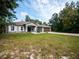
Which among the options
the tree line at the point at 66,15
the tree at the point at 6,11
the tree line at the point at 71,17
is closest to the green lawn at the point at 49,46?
the tree at the point at 6,11

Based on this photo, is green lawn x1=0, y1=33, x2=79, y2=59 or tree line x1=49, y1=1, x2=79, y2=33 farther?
tree line x1=49, y1=1, x2=79, y2=33

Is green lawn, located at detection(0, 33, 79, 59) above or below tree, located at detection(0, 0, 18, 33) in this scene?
below

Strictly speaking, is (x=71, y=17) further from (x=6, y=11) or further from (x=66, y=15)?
(x=6, y=11)

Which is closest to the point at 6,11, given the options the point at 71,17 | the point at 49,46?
the point at 49,46

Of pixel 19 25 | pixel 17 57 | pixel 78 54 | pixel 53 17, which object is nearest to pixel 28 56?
pixel 17 57

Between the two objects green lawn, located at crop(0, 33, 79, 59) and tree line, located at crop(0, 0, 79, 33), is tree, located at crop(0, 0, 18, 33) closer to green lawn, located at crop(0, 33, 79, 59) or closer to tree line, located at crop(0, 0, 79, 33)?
tree line, located at crop(0, 0, 79, 33)

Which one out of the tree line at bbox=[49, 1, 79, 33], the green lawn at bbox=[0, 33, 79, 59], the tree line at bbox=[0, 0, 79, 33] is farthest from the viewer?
the tree line at bbox=[49, 1, 79, 33]

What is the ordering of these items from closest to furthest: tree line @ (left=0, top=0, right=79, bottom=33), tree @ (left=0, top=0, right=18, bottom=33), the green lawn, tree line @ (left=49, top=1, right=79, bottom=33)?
1. the green lawn
2. tree @ (left=0, top=0, right=18, bottom=33)
3. tree line @ (left=0, top=0, right=79, bottom=33)
4. tree line @ (left=49, top=1, right=79, bottom=33)

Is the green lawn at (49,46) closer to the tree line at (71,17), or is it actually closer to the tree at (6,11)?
the tree at (6,11)

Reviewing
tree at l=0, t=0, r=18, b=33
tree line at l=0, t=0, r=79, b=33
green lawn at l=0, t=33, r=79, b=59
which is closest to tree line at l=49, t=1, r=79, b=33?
tree line at l=0, t=0, r=79, b=33

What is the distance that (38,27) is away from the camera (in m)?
46.9

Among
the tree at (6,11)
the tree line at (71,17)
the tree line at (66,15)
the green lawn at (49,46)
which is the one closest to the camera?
the green lawn at (49,46)

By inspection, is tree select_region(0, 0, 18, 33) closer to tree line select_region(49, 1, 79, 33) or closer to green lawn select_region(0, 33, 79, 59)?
green lawn select_region(0, 33, 79, 59)

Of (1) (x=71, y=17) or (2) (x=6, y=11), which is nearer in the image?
(2) (x=6, y=11)
